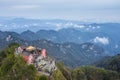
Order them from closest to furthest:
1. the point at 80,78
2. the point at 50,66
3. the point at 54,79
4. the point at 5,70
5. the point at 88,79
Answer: the point at 5,70 < the point at 54,79 < the point at 50,66 < the point at 80,78 < the point at 88,79

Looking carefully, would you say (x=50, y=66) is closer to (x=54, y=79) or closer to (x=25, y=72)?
(x=54, y=79)

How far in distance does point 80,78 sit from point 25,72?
10681cm

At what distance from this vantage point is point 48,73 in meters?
89.2

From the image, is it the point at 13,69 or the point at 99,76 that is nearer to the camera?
the point at 13,69

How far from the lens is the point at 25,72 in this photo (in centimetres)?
5750

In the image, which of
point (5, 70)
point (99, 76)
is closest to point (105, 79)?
point (99, 76)

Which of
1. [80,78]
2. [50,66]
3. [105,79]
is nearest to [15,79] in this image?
[50,66]

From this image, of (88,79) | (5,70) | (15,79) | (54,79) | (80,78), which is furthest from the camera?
(88,79)

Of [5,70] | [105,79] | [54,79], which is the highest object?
[5,70]

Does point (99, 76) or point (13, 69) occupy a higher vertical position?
point (13, 69)

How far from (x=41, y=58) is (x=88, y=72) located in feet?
311

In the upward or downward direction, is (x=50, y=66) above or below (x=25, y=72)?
below

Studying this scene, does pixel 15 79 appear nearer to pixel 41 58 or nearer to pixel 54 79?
pixel 54 79

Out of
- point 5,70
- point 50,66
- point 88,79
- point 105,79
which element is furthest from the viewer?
point 105,79
